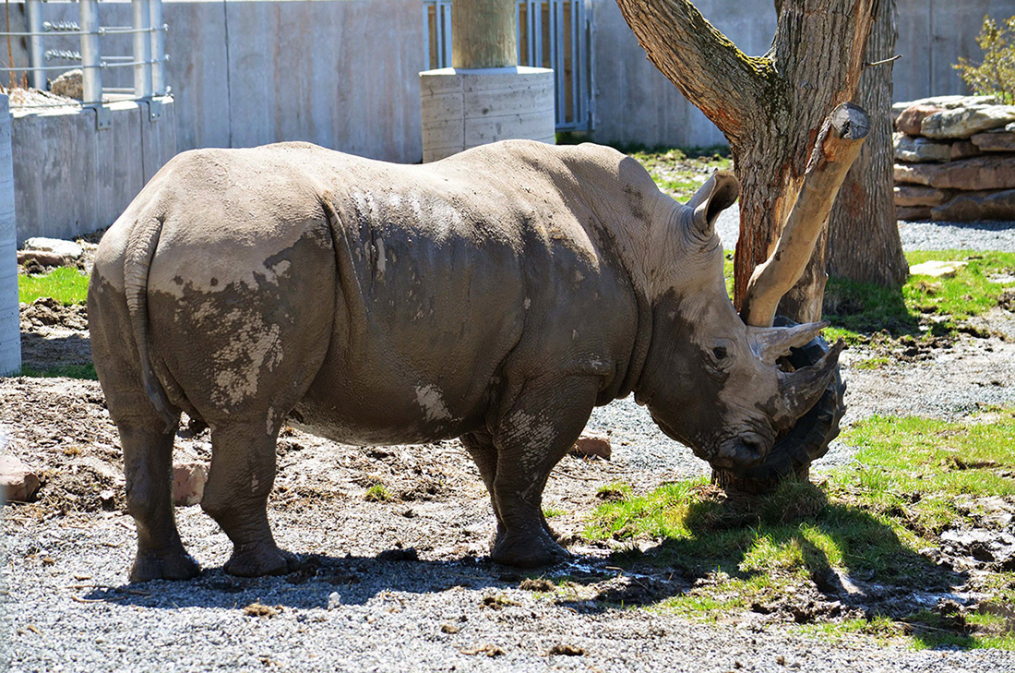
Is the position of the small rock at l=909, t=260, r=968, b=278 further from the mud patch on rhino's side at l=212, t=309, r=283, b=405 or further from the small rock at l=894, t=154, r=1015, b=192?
the mud patch on rhino's side at l=212, t=309, r=283, b=405

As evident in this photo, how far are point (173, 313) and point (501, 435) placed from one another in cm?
175

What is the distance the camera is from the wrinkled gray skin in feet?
17.0

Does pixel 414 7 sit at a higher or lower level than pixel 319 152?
higher

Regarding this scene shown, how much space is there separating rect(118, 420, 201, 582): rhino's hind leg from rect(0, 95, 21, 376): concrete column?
148 inches

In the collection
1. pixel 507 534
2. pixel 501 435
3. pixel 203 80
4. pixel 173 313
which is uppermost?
pixel 203 80

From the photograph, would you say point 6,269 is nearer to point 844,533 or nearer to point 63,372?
point 63,372

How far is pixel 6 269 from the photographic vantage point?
29.2ft

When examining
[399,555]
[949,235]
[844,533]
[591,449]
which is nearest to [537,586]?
[399,555]

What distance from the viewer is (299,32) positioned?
19875mm

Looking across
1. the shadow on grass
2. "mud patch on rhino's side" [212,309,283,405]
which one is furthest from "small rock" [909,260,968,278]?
"mud patch on rhino's side" [212,309,283,405]

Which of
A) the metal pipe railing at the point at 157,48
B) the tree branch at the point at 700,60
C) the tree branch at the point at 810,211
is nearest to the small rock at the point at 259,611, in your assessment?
the tree branch at the point at 810,211

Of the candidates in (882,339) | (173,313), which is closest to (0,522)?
(173,313)

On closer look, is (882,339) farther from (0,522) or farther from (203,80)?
(203,80)

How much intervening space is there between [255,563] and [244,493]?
0.33 metres
